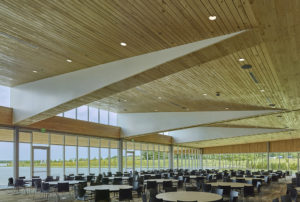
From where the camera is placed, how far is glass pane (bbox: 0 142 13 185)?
47.0 ft

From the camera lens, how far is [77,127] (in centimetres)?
1831

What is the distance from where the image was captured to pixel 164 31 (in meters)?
6.65

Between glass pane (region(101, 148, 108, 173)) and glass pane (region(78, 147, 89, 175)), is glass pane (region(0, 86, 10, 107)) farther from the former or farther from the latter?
glass pane (region(101, 148, 108, 173))

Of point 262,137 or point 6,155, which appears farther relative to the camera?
point 262,137

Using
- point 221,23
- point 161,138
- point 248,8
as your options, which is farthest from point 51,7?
point 161,138

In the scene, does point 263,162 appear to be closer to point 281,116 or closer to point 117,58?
point 281,116

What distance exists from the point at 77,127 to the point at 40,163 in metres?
3.08

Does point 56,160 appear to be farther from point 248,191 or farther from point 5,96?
point 248,191

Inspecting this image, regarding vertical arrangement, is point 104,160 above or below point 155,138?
below

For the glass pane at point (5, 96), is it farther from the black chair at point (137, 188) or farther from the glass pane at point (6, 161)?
the black chair at point (137, 188)

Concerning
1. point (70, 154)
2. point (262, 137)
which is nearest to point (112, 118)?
point (70, 154)

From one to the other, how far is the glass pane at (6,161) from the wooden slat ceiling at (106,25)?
667cm

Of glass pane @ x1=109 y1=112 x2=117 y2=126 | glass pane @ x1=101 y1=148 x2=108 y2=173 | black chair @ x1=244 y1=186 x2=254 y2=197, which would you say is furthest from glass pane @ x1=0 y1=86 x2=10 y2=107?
black chair @ x1=244 y1=186 x2=254 y2=197

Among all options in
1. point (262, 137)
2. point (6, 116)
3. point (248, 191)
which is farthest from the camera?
point (262, 137)
